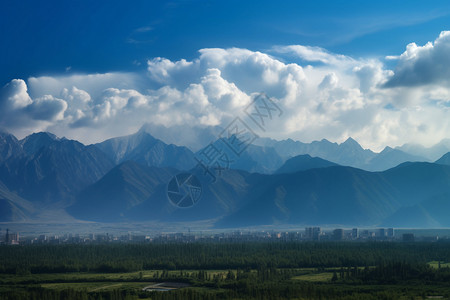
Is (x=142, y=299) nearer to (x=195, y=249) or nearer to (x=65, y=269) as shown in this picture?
(x=65, y=269)

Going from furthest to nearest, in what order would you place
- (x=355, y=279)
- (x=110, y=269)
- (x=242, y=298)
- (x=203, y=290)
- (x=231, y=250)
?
(x=231, y=250)
(x=110, y=269)
(x=355, y=279)
(x=203, y=290)
(x=242, y=298)

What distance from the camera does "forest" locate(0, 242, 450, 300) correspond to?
78.0 metres

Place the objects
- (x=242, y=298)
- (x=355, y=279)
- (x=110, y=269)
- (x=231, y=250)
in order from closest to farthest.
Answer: (x=242, y=298) < (x=355, y=279) < (x=110, y=269) < (x=231, y=250)

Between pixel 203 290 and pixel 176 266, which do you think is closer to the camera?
pixel 203 290

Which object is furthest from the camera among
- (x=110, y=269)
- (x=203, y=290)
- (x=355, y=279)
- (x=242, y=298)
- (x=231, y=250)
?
(x=231, y=250)

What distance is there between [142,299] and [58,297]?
10884mm

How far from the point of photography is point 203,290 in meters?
82.9

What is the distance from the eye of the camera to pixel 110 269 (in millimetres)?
114312

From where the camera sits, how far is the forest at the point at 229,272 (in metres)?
78.0

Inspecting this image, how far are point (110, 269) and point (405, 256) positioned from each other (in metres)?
59.8

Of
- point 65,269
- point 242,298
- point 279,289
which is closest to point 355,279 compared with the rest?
point 279,289

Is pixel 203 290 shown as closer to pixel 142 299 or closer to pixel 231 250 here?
pixel 142 299

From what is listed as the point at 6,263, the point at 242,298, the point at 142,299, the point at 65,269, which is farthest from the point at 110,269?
the point at 242,298

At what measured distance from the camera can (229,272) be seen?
9738 centimetres
